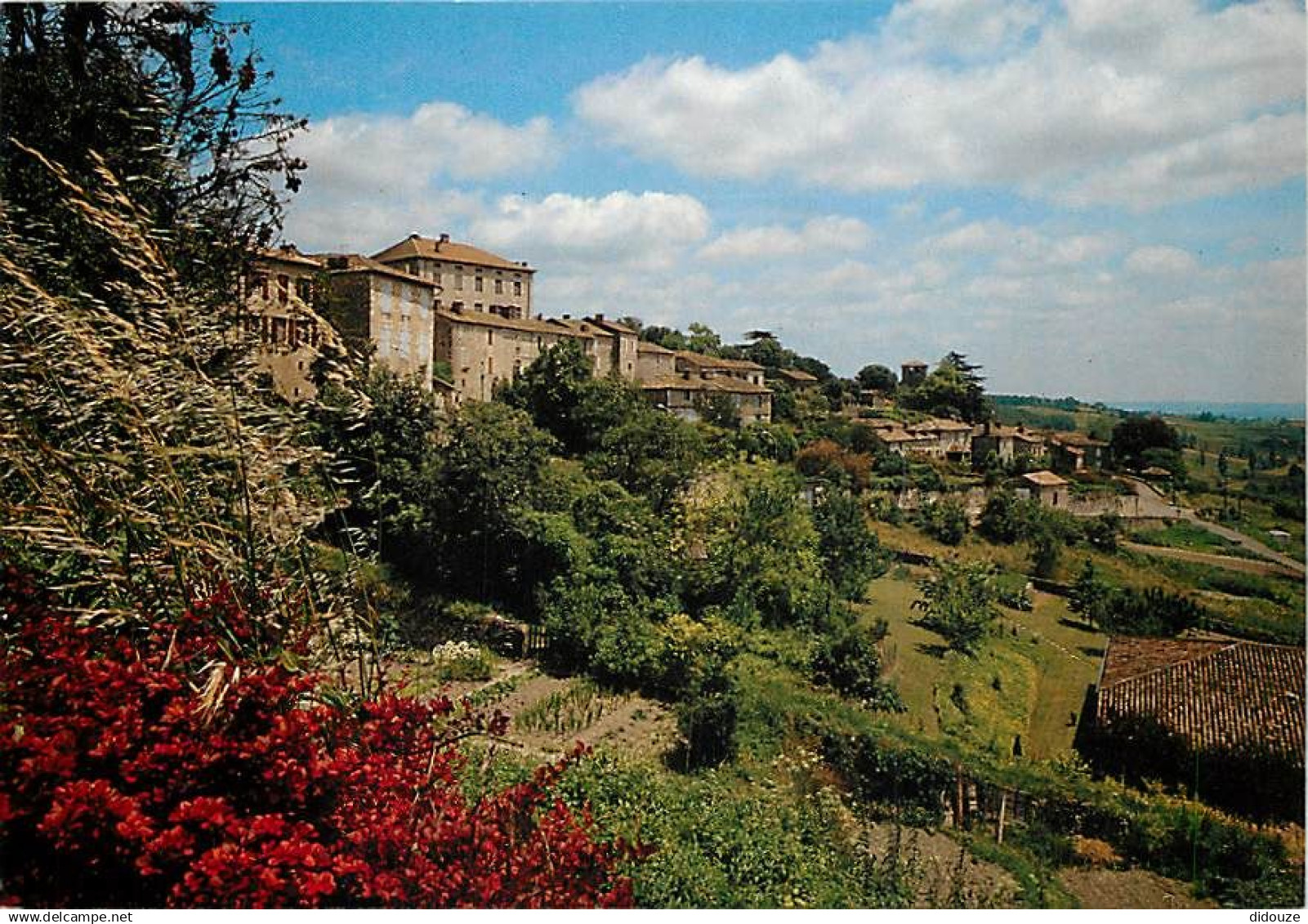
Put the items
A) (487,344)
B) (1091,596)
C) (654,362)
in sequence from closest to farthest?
(1091,596) → (487,344) → (654,362)

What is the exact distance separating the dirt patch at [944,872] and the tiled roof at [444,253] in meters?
3.09

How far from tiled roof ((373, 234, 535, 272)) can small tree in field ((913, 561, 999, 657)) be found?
108 inches

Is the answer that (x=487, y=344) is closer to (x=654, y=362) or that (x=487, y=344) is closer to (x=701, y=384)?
(x=654, y=362)

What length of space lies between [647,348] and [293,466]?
24.8 ft

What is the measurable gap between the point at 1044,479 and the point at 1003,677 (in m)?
1.20

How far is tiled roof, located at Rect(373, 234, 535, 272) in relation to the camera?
189 inches

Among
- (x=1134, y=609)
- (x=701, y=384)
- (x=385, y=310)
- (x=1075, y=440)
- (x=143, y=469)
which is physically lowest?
(x=1134, y=609)

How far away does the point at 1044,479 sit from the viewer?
4723mm

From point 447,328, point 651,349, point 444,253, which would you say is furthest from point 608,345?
point 444,253

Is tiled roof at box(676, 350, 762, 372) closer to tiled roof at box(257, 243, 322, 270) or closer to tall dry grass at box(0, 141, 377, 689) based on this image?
tiled roof at box(257, 243, 322, 270)

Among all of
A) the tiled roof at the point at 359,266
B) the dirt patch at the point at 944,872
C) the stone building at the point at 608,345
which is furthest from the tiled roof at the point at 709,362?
the dirt patch at the point at 944,872

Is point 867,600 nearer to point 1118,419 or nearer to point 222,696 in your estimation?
point 1118,419

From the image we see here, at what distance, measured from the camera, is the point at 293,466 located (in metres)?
3.43

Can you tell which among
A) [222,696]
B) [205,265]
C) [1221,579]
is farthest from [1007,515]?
[205,265]
